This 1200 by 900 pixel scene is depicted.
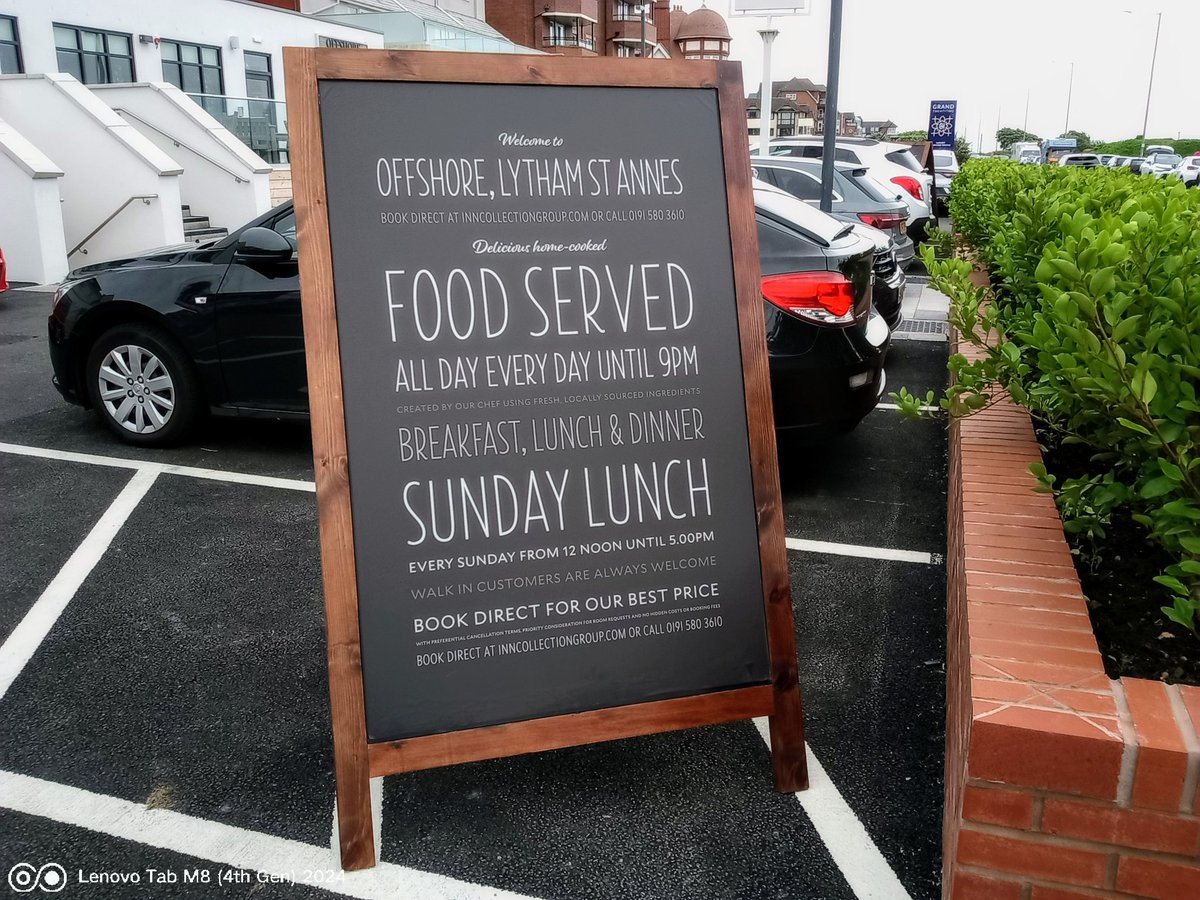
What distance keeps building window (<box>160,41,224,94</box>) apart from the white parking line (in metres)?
25.2

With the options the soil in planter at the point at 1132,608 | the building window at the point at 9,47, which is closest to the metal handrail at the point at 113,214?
the building window at the point at 9,47

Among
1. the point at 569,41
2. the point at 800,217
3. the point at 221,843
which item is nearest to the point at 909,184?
the point at 800,217

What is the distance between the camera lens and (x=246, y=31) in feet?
90.0

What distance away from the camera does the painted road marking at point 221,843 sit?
2473 mm

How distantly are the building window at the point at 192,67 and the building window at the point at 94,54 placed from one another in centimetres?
112

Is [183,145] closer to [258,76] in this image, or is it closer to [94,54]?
[94,54]

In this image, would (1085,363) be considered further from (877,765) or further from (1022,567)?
(877,765)

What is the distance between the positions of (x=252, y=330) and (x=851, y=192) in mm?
8606

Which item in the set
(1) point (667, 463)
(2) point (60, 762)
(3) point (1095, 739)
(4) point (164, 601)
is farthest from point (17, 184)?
(3) point (1095, 739)

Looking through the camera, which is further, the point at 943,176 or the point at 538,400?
the point at 943,176

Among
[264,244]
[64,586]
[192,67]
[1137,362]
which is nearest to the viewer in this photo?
[1137,362]

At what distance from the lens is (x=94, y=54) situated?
75.2ft

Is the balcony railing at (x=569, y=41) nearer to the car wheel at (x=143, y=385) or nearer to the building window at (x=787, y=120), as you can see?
the car wheel at (x=143, y=385)

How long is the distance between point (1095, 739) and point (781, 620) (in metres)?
0.92
